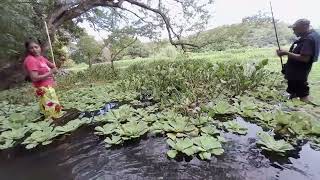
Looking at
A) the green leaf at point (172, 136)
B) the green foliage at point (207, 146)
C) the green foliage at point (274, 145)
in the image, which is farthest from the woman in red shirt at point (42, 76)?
the green foliage at point (274, 145)

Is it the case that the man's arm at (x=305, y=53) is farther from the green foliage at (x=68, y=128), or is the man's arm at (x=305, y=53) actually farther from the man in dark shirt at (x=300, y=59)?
the green foliage at (x=68, y=128)

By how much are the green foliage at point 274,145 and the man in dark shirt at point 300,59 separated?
1648 mm

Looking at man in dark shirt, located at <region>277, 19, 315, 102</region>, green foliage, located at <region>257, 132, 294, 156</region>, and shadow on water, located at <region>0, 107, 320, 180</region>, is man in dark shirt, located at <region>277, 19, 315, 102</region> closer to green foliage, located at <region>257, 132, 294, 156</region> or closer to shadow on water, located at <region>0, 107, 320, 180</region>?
shadow on water, located at <region>0, 107, 320, 180</region>

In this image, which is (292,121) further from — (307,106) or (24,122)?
(24,122)

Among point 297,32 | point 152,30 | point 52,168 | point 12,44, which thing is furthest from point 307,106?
point 152,30

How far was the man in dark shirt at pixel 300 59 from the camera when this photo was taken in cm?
435

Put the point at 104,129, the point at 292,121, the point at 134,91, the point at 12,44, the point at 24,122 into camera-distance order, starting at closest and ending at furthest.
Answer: the point at 292,121
the point at 104,129
the point at 24,122
the point at 134,91
the point at 12,44

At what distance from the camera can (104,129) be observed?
4.13 metres

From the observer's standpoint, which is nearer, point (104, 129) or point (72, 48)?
point (104, 129)

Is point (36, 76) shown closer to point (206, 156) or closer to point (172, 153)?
point (172, 153)

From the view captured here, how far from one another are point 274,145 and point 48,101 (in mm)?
3342

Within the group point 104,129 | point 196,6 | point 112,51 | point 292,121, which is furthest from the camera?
point 112,51

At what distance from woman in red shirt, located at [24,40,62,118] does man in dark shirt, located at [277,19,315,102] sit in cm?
348

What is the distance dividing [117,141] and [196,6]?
8.18 meters
